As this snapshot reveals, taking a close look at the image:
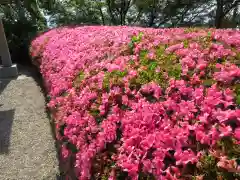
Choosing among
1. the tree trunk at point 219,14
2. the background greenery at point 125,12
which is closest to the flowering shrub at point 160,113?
the background greenery at point 125,12

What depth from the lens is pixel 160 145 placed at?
72.7 inches

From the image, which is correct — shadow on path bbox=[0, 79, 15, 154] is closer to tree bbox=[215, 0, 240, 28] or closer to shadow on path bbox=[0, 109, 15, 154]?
shadow on path bbox=[0, 109, 15, 154]

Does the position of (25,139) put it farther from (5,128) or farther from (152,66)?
(152,66)

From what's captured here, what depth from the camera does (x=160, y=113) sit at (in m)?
2.13

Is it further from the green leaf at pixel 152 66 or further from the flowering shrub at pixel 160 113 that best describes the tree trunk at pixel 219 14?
the green leaf at pixel 152 66

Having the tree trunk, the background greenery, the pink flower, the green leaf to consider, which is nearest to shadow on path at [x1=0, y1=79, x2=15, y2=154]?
the green leaf

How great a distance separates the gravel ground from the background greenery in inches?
312

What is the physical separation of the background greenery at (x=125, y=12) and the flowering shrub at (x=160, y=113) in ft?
40.0

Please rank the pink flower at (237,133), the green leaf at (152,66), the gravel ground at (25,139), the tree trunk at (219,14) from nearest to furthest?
the pink flower at (237,133) < the green leaf at (152,66) < the gravel ground at (25,139) < the tree trunk at (219,14)

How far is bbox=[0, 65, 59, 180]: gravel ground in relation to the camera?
4199 millimetres

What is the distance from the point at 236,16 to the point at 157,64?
1565 cm

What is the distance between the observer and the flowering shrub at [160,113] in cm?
168

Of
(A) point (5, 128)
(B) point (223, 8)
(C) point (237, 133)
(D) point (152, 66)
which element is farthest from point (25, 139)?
(B) point (223, 8)

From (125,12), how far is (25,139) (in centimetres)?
1447
